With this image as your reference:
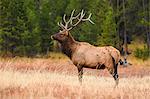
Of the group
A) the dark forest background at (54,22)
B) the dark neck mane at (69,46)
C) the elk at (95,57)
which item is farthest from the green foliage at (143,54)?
the elk at (95,57)

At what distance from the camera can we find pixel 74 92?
367 inches

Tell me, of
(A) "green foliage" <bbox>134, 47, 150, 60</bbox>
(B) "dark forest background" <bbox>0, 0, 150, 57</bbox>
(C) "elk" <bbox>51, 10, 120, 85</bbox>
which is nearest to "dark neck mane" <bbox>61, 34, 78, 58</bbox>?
(C) "elk" <bbox>51, 10, 120, 85</bbox>

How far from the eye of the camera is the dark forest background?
1492 inches

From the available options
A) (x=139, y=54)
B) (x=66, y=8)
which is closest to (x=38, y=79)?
(x=139, y=54)

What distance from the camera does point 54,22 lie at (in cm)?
4319

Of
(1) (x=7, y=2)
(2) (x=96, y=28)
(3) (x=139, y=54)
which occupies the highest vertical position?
(1) (x=7, y=2)

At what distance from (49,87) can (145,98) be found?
229cm

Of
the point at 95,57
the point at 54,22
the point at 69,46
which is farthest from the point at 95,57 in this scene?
the point at 54,22

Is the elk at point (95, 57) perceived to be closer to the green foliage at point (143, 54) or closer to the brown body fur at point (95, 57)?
the brown body fur at point (95, 57)

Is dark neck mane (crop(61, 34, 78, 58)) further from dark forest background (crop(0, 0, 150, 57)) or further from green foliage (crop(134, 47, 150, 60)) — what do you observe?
green foliage (crop(134, 47, 150, 60))

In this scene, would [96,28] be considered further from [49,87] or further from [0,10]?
[49,87]

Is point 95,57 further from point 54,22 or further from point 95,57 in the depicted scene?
point 54,22

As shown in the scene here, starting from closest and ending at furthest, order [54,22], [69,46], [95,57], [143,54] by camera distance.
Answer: [95,57]
[69,46]
[143,54]
[54,22]

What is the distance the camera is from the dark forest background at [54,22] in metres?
37.9
